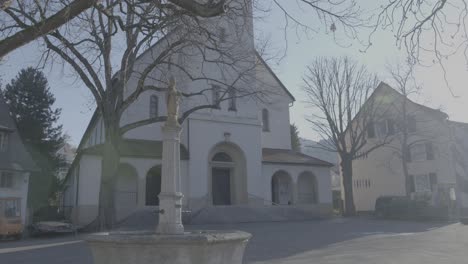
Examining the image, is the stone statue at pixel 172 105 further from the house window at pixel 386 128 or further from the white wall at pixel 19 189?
the house window at pixel 386 128

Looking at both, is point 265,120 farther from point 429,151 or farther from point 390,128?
point 429,151

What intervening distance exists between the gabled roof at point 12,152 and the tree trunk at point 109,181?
365 inches

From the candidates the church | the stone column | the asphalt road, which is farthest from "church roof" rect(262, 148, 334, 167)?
the stone column

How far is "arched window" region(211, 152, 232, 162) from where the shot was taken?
32.4m

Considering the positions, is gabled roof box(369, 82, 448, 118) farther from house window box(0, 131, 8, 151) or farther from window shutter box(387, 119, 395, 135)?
house window box(0, 131, 8, 151)

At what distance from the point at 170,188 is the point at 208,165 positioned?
2152 cm

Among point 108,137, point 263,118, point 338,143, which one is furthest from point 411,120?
point 108,137

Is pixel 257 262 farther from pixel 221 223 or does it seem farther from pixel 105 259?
pixel 221 223

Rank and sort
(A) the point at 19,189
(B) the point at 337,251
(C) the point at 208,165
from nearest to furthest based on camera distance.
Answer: (B) the point at 337,251 < (A) the point at 19,189 < (C) the point at 208,165

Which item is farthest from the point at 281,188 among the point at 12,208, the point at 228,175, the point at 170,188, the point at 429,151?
the point at 170,188

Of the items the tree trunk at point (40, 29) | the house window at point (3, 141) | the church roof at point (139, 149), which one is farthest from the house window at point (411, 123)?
the tree trunk at point (40, 29)

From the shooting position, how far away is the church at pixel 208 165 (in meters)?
27.2

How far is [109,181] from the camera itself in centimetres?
1928

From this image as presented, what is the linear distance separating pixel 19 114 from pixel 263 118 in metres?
21.1
